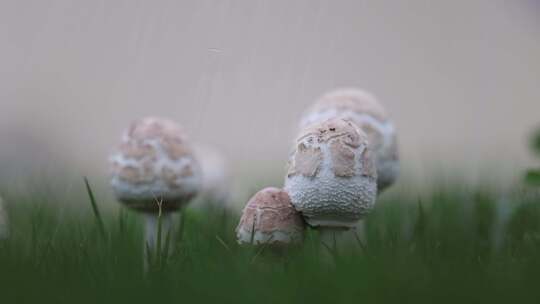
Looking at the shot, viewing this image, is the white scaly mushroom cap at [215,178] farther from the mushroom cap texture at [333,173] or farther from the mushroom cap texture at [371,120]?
the mushroom cap texture at [333,173]

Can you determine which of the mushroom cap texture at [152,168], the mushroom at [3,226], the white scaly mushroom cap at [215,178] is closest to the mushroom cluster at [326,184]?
the mushroom cap texture at [152,168]

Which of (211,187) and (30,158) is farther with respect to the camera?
(30,158)

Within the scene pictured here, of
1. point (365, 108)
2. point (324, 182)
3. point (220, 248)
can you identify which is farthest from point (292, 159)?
point (365, 108)

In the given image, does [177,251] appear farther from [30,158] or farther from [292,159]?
[30,158]

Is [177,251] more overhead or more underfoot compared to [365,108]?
more underfoot

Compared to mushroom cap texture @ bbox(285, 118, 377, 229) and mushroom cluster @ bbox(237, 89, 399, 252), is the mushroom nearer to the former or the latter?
mushroom cluster @ bbox(237, 89, 399, 252)

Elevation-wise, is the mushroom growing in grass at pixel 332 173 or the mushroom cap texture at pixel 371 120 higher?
the mushroom cap texture at pixel 371 120

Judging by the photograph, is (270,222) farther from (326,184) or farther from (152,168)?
(152,168)

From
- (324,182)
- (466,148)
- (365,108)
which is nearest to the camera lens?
(324,182)
